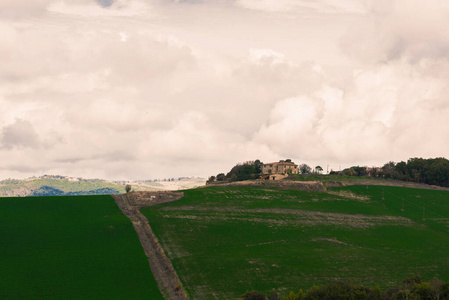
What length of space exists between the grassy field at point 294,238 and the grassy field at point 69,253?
282 inches

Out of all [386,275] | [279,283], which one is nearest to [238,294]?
[279,283]

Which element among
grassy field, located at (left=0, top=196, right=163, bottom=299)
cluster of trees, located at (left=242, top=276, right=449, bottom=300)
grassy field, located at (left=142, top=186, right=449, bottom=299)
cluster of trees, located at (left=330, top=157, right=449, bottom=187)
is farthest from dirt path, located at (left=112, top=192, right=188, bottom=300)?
cluster of trees, located at (left=330, top=157, right=449, bottom=187)

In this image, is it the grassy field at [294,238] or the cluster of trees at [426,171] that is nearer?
the grassy field at [294,238]

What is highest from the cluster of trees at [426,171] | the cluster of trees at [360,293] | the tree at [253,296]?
the cluster of trees at [426,171]

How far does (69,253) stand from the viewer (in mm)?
72062

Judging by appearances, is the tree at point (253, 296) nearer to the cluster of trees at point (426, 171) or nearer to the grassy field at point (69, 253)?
the grassy field at point (69, 253)

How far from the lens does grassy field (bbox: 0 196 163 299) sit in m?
58.6

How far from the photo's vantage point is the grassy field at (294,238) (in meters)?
68.2

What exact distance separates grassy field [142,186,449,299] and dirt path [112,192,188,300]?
162 cm

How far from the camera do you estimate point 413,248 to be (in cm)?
8975

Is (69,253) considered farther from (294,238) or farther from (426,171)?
(426,171)

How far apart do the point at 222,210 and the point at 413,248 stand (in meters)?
43.9

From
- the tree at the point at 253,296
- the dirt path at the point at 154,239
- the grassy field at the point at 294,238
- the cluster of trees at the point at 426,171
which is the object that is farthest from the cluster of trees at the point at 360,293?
the cluster of trees at the point at 426,171

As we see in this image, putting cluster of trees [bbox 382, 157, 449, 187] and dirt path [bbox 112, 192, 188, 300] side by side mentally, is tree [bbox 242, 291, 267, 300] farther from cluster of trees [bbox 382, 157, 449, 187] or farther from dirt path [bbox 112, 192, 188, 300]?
cluster of trees [bbox 382, 157, 449, 187]
